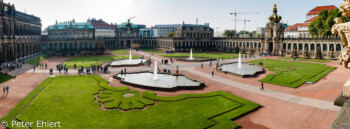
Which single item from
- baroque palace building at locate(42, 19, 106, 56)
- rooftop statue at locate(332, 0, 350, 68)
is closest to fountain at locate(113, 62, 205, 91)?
rooftop statue at locate(332, 0, 350, 68)

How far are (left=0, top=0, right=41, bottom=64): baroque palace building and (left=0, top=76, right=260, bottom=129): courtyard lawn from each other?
45.6 meters

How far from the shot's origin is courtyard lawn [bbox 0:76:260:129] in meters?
28.5

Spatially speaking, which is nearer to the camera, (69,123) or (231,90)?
(69,123)

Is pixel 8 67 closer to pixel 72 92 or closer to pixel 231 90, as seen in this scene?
pixel 72 92

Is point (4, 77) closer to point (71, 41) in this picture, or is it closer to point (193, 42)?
point (71, 41)

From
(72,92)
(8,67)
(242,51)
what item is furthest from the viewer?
(242,51)

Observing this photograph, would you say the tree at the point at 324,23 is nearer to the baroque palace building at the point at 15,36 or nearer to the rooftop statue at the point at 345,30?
the rooftop statue at the point at 345,30

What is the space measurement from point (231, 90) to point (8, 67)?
60201 millimetres

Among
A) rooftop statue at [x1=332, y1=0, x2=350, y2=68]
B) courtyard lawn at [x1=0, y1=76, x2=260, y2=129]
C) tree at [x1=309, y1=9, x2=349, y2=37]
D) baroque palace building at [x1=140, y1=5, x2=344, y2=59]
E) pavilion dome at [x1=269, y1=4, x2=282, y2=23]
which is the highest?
pavilion dome at [x1=269, y1=4, x2=282, y2=23]

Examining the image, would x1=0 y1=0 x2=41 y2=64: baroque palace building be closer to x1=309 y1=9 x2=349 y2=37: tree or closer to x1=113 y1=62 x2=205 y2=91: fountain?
x1=113 y1=62 x2=205 y2=91: fountain

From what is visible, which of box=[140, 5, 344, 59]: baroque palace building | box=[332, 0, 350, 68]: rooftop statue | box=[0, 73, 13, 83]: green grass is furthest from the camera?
box=[140, 5, 344, 59]: baroque palace building

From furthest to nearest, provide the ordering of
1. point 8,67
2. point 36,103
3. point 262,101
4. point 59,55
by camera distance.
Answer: point 59,55 → point 8,67 → point 262,101 → point 36,103

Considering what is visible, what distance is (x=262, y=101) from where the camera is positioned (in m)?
38.3

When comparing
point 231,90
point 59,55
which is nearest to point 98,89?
point 231,90
